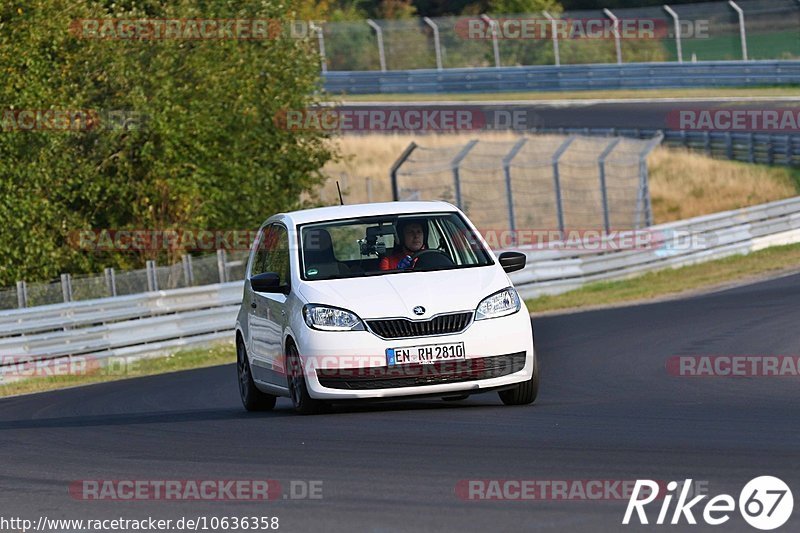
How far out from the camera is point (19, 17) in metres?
26.7

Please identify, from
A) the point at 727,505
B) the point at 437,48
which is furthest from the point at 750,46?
the point at 727,505

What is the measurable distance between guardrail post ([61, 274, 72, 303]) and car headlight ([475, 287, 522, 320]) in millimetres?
12824

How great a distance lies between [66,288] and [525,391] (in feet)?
42.5

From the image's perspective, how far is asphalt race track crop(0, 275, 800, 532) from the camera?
23.1 ft

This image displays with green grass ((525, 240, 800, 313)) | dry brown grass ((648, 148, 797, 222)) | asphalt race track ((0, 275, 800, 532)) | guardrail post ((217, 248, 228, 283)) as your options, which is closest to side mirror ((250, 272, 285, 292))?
asphalt race track ((0, 275, 800, 532))

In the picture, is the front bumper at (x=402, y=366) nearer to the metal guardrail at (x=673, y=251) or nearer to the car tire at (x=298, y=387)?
the car tire at (x=298, y=387)

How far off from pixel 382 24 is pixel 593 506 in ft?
162

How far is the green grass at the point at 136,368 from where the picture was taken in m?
20.4

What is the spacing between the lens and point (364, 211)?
39.6 ft

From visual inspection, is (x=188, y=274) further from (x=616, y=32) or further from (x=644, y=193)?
(x=616, y=32)

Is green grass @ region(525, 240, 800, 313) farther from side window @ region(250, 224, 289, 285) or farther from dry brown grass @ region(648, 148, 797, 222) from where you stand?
side window @ region(250, 224, 289, 285)

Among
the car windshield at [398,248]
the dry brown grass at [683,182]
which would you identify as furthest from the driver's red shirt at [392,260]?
the dry brown grass at [683,182]

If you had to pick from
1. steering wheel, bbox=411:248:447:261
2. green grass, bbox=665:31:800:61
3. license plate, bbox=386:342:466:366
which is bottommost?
green grass, bbox=665:31:800:61

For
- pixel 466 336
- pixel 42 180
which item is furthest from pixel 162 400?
pixel 42 180
